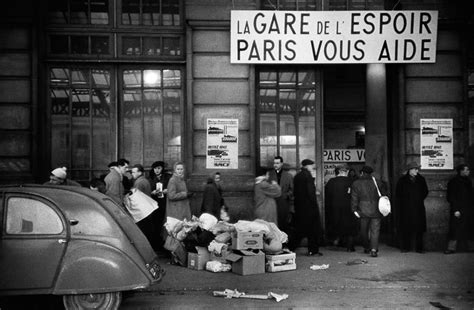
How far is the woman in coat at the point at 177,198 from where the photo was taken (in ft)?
36.7

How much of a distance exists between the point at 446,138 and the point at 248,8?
548 cm

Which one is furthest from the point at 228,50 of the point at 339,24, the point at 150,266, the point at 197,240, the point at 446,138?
the point at 150,266

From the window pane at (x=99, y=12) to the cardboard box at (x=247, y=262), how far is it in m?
6.53

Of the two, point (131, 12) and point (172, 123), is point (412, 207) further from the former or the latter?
point (131, 12)

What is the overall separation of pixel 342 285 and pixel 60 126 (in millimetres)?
7557

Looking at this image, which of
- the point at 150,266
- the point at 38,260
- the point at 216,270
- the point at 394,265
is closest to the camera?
the point at 38,260

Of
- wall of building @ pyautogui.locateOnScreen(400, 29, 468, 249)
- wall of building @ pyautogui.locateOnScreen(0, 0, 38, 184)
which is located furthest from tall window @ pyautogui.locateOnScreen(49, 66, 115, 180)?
wall of building @ pyautogui.locateOnScreen(400, 29, 468, 249)

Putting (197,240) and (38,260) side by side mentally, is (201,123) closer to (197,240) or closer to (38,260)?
(197,240)

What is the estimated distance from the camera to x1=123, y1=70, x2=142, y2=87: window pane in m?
13.3

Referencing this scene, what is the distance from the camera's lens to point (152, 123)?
1333 centimetres

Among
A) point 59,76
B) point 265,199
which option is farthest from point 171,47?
point 265,199

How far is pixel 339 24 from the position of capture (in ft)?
41.6

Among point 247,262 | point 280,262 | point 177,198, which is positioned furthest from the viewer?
point 177,198

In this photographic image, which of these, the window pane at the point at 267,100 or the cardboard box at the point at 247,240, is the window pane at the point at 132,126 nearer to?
the window pane at the point at 267,100
